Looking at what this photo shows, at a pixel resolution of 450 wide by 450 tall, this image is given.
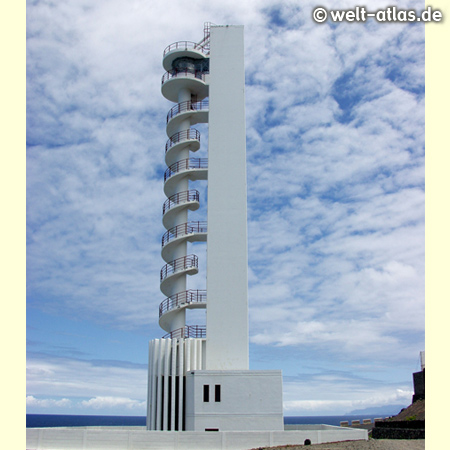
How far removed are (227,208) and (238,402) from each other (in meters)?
10.9

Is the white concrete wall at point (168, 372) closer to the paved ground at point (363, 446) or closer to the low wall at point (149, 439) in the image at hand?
the low wall at point (149, 439)

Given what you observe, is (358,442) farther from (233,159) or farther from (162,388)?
(233,159)

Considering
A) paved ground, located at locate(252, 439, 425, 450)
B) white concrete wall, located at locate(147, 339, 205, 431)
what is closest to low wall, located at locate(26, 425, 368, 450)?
paved ground, located at locate(252, 439, 425, 450)

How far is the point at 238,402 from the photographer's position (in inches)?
1052

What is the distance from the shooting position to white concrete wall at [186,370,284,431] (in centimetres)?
2655

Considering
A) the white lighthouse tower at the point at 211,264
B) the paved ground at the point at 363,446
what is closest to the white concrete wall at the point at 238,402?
the white lighthouse tower at the point at 211,264

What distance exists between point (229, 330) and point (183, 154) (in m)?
11.9

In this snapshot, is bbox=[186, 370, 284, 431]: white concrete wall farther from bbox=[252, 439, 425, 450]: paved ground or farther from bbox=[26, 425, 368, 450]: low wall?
bbox=[252, 439, 425, 450]: paved ground

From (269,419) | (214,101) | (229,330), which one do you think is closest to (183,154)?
(214,101)

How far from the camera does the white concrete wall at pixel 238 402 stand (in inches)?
1045

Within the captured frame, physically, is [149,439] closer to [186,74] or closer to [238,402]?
[238,402]

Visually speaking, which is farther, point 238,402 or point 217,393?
point 217,393

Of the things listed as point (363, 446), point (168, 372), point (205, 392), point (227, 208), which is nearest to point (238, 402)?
point (205, 392)

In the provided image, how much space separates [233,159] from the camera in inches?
1240
